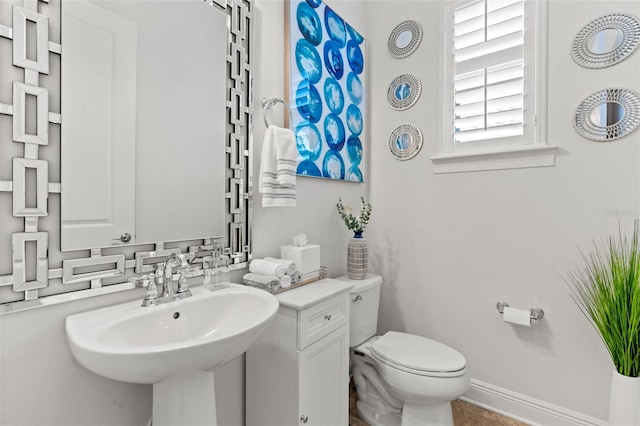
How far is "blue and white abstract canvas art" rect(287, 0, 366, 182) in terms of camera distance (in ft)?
5.40

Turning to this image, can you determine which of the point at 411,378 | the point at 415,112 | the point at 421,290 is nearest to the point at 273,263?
the point at 411,378

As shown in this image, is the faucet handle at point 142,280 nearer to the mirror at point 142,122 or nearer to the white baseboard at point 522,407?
the mirror at point 142,122

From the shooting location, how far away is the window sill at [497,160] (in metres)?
1.58

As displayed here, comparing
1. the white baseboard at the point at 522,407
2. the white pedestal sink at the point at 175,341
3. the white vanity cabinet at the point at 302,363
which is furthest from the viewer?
the white baseboard at the point at 522,407

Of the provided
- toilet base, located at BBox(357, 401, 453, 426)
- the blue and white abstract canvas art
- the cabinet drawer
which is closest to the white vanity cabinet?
the cabinet drawer

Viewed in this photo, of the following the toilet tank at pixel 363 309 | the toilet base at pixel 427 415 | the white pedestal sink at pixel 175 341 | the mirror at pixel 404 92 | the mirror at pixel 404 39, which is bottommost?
the toilet base at pixel 427 415

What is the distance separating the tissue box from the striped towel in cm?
22

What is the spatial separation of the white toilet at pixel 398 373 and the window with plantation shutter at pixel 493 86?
0.95 m

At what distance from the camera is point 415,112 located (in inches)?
78.6

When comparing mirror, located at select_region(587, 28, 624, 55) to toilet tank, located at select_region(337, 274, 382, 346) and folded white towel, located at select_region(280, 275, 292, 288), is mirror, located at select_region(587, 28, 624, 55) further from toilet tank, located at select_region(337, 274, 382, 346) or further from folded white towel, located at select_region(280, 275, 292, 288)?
folded white towel, located at select_region(280, 275, 292, 288)

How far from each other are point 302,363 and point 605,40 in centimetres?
197

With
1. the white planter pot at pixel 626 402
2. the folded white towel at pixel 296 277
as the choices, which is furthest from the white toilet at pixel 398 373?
the white planter pot at pixel 626 402

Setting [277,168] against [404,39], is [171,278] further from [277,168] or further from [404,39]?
[404,39]

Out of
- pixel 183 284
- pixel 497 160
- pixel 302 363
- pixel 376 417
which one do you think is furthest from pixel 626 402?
pixel 183 284
